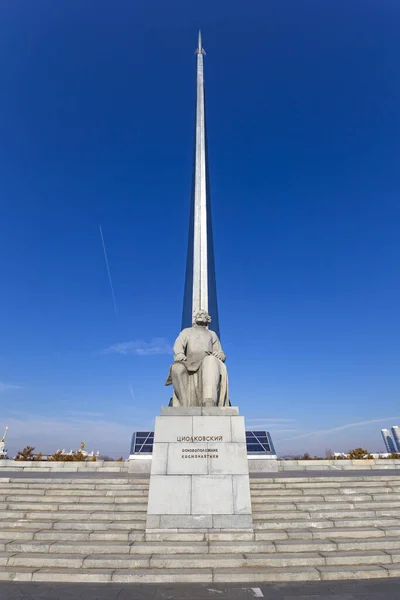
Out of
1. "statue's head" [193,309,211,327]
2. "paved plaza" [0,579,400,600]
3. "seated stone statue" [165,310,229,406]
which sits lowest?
"paved plaza" [0,579,400,600]

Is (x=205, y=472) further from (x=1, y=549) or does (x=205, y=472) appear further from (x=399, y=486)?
(x=399, y=486)

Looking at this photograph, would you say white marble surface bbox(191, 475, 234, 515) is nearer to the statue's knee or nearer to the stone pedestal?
the stone pedestal

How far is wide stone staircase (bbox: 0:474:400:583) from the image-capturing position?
4336mm

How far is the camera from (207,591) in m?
3.84

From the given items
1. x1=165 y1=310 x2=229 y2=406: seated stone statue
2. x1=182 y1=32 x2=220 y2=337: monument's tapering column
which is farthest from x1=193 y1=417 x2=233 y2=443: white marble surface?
x1=182 y1=32 x2=220 y2=337: monument's tapering column

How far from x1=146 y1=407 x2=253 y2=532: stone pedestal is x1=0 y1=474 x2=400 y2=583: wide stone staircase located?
26 centimetres

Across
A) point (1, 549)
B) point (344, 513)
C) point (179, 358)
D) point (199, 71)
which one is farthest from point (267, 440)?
point (199, 71)

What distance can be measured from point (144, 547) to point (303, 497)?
13.0 ft

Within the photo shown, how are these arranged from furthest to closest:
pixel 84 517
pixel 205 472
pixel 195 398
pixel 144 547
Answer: pixel 195 398
pixel 84 517
pixel 205 472
pixel 144 547

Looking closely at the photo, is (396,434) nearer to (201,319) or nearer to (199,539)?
(201,319)

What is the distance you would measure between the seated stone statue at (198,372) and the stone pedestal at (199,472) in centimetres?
50

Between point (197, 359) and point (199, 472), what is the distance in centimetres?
238

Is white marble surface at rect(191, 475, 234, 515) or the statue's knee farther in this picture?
the statue's knee

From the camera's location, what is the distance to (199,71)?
3353 centimetres
